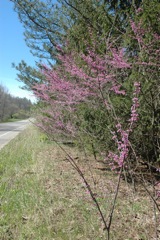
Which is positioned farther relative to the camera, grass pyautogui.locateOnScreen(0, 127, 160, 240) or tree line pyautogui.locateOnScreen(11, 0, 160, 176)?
tree line pyautogui.locateOnScreen(11, 0, 160, 176)

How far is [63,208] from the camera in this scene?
4027 mm

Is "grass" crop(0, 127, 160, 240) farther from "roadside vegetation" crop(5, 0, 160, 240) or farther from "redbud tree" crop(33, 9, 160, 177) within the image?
"redbud tree" crop(33, 9, 160, 177)

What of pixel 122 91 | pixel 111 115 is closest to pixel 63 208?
pixel 111 115

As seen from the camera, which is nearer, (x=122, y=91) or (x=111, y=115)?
(x=111, y=115)

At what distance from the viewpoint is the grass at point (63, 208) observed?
3338 millimetres

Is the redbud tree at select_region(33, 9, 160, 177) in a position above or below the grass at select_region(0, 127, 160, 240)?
above

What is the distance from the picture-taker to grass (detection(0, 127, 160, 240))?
334 centimetres

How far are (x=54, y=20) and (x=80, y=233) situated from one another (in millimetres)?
6815

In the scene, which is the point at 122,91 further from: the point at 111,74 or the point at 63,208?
the point at 63,208

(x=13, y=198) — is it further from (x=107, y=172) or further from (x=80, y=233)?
(x=107, y=172)

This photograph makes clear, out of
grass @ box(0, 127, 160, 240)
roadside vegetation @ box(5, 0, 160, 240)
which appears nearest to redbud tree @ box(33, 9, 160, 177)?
roadside vegetation @ box(5, 0, 160, 240)

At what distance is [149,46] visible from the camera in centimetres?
415

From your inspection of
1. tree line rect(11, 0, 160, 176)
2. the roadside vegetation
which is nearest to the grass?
the roadside vegetation

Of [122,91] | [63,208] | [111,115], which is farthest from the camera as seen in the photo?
[122,91]
